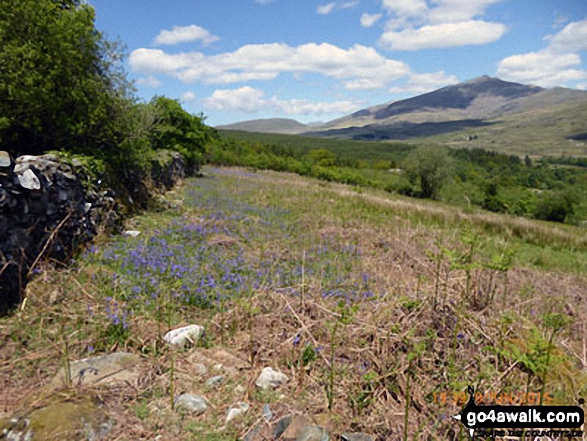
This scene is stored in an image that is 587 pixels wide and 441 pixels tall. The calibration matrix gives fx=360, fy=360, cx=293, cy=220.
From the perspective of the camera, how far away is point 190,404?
134 inches

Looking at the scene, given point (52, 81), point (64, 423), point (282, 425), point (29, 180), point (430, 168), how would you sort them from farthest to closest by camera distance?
point (430, 168) < point (52, 81) < point (29, 180) < point (282, 425) < point (64, 423)

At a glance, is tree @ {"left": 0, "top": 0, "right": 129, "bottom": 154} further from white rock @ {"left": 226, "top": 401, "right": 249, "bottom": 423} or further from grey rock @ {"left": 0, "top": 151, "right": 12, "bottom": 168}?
white rock @ {"left": 226, "top": 401, "right": 249, "bottom": 423}

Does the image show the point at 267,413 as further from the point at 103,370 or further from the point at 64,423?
the point at 103,370

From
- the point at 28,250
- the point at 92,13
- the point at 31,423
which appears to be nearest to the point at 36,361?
the point at 31,423

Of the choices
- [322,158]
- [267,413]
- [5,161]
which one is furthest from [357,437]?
[322,158]

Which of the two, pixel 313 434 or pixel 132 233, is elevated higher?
pixel 132 233

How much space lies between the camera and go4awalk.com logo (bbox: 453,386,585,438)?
297 cm

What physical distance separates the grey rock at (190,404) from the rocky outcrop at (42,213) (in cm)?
277

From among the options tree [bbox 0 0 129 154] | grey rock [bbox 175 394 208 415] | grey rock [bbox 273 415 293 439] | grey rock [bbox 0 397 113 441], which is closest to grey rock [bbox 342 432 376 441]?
grey rock [bbox 273 415 293 439]

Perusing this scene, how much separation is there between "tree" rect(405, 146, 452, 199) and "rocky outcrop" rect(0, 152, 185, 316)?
5039 cm

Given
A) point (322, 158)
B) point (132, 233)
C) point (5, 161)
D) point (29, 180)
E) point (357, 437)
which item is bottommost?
point (357, 437)

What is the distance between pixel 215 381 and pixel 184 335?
2.94 feet

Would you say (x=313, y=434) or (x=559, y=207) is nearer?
(x=313, y=434)

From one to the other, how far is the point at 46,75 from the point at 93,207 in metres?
3.45
